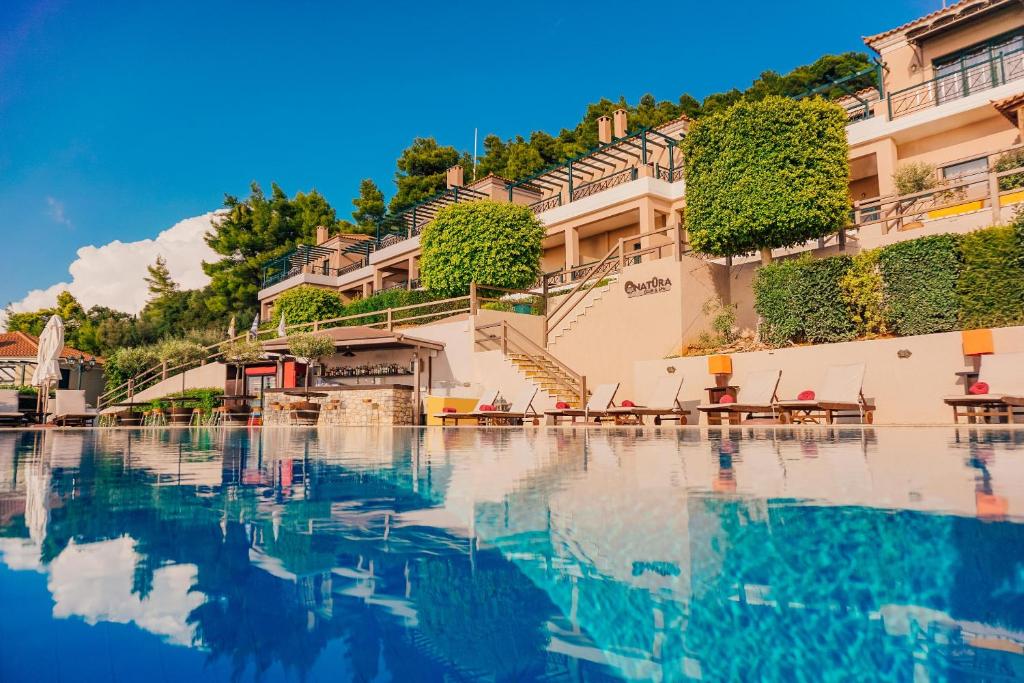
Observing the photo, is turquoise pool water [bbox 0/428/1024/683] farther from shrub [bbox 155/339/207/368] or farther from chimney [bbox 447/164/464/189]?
chimney [bbox 447/164/464/189]

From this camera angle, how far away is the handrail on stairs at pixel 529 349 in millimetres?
18125

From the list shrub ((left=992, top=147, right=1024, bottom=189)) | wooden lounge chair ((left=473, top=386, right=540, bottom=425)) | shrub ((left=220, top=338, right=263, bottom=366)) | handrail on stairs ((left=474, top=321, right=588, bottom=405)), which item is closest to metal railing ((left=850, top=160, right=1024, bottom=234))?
shrub ((left=992, top=147, right=1024, bottom=189))

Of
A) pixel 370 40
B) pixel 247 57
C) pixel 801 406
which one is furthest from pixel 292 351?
pixel 370 40

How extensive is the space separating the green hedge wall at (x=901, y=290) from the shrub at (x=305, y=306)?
77.6 ft

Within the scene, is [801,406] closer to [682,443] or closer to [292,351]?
[682,443]

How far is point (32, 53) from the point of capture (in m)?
29.5

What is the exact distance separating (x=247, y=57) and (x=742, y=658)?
147 feet

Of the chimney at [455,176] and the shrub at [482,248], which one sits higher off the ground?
the chimney at [455,176]

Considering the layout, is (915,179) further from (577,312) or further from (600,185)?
(600,185)

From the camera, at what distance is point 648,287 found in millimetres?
17375

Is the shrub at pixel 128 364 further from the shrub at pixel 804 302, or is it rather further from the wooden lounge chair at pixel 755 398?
the shrub at pixel 804 302

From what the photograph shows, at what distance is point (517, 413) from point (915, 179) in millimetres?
12943

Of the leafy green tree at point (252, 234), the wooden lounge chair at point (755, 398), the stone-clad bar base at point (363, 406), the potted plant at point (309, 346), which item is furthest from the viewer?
the leafy green tree at point (252, 234)

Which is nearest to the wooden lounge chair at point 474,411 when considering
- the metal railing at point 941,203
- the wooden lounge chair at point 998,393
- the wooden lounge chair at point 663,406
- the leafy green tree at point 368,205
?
the wooden lounge chair at point 663,406
